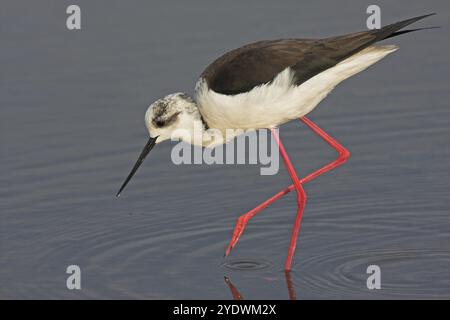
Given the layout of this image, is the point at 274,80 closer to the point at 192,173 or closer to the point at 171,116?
the point at 171,116

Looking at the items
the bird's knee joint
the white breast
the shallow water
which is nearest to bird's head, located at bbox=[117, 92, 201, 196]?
the white breast

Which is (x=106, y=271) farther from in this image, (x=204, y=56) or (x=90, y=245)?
(x=204, y=56)

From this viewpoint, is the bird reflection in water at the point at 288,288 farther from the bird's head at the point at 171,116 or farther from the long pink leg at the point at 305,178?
the bird's head at the point at 171,116

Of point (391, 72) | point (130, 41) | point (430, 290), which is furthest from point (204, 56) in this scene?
point (430, 290)

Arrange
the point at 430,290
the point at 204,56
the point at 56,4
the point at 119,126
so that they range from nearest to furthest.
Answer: the point at 430,290 → the point at 119,126 → the point at 204,56 → the point at 56,4

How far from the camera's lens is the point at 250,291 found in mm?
8000

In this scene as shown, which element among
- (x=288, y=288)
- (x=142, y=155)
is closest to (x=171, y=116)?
(x=142, y=155)

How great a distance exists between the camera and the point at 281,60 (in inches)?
344

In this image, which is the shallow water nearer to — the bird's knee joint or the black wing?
the bird's knee joint

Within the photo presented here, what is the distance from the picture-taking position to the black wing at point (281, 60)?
8648 millimetres

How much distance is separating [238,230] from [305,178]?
758 millimetres

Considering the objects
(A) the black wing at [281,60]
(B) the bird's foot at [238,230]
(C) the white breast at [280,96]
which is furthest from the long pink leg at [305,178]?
(A) the black wing at [281,60]

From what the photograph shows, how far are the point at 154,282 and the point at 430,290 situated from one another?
173 cm

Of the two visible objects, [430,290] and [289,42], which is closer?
[430,290]
